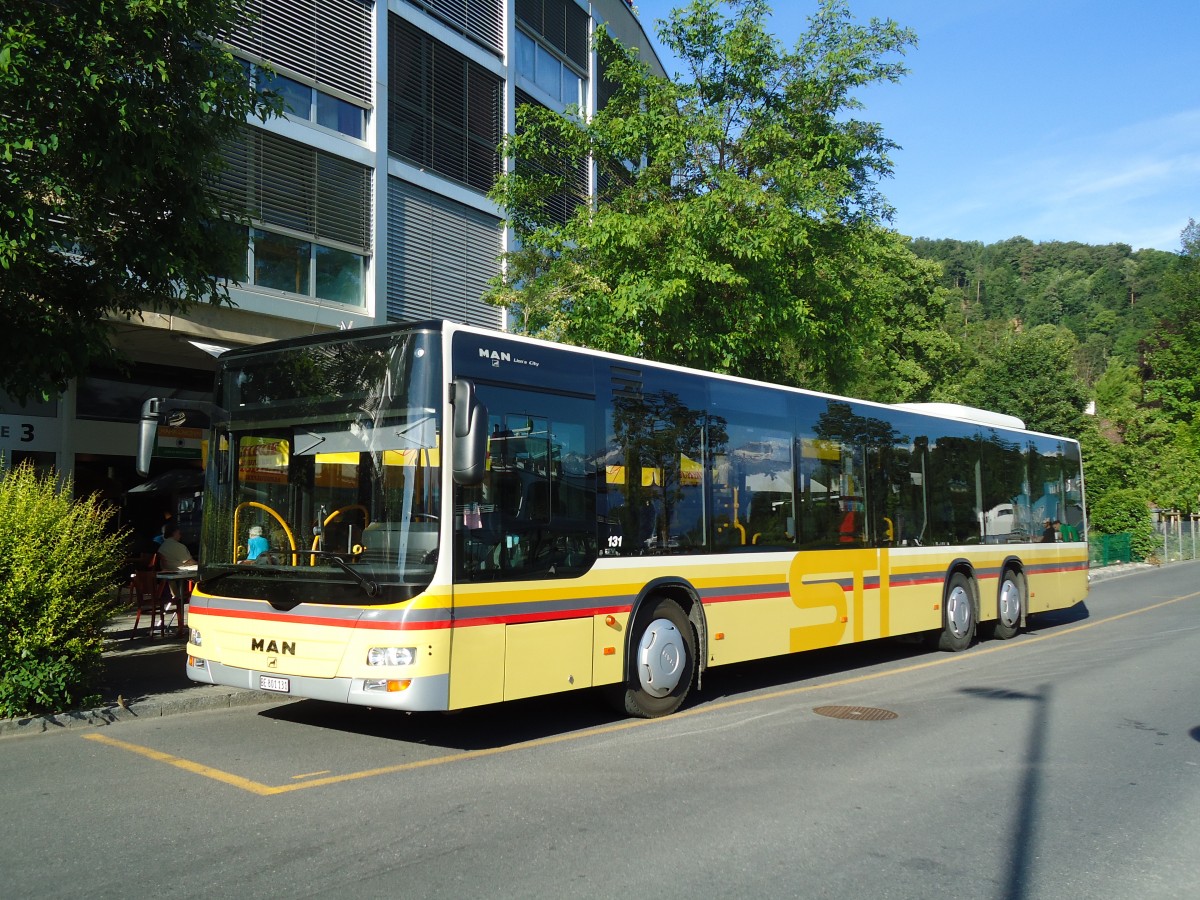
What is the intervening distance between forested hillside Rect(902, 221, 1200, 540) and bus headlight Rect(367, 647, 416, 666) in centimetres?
2709

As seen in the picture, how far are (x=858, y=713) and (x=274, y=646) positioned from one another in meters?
5.11

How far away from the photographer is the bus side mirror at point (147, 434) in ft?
25.6

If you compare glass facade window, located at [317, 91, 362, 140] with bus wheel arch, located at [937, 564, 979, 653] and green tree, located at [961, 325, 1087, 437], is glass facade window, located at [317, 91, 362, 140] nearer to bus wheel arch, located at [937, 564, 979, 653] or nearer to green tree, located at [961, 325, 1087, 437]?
bus wheel arch, located at [937, 564, 979, 653]

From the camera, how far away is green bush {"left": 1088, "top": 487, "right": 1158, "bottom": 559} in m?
41.3

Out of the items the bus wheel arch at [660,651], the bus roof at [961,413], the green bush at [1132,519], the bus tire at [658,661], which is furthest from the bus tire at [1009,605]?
the green bush at [1132,519]

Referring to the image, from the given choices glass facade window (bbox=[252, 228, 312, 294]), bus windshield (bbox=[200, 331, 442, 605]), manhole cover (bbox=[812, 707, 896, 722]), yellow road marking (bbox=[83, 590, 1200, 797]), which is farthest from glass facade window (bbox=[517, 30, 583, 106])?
manhole cover (bbox=[812, 707, 896, 722])

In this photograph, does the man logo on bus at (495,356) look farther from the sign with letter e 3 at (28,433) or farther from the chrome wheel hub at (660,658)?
the sign with letter e 3 at (28,433)

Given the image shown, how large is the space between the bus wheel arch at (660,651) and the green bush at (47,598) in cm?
440

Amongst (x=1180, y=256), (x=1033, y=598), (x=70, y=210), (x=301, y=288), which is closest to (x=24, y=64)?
(x=70, y=210)

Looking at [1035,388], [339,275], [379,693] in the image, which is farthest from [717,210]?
[1035,388]

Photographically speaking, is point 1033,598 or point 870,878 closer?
point 870,878

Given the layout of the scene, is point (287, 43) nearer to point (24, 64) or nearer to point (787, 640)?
point (24, 64)

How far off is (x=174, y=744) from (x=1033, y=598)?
42.4 ft

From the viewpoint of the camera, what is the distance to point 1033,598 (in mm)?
15875
